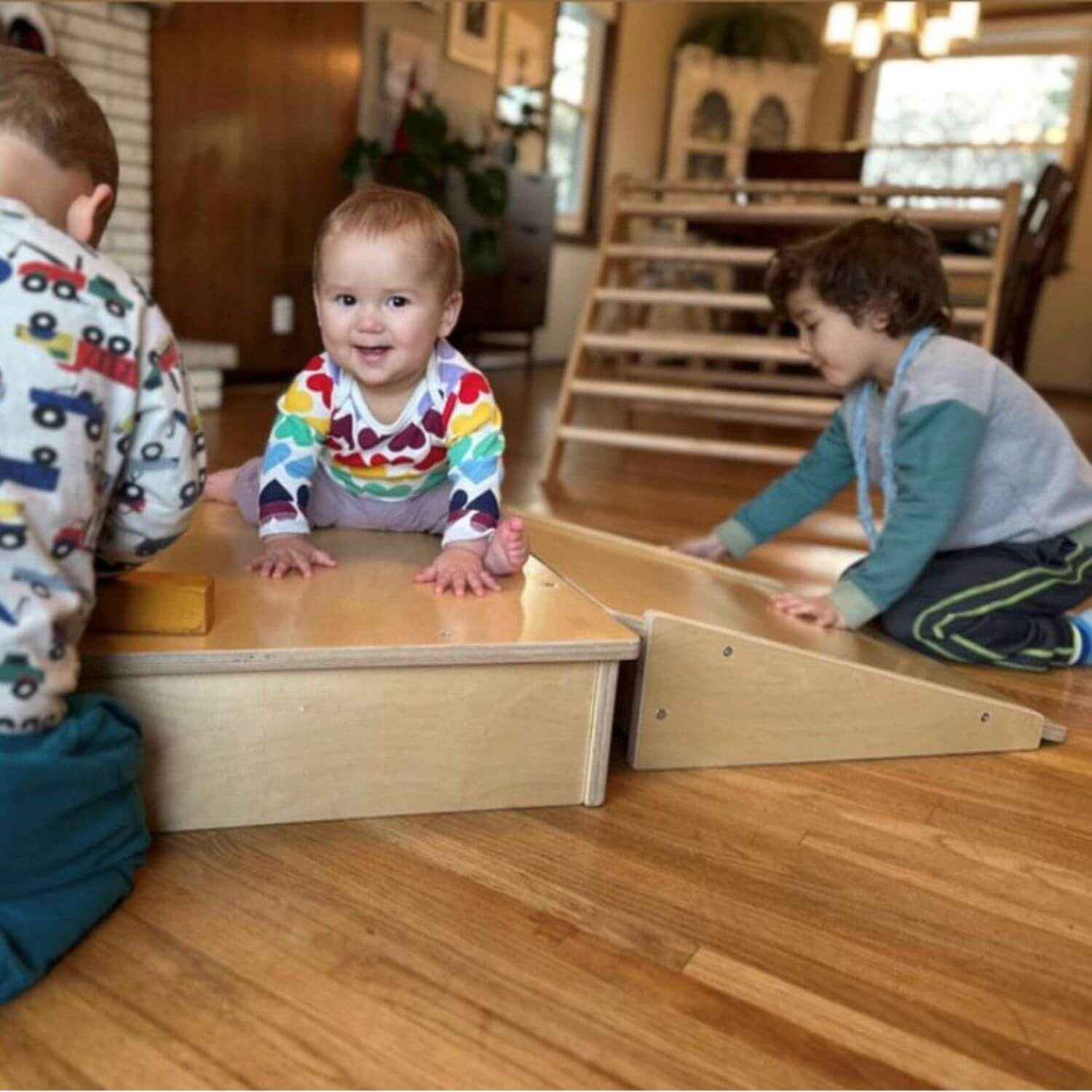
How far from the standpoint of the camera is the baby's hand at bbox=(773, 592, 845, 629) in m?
1.09

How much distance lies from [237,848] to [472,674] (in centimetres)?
20

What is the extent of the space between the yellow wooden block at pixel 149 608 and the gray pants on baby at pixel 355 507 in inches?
13.5

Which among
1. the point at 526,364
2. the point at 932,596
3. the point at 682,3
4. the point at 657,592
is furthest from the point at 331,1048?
the point at 682,3

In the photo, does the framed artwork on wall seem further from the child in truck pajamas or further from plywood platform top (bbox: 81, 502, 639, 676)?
the child in truck pajamas

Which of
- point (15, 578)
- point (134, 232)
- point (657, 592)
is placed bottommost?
point (657, 592)

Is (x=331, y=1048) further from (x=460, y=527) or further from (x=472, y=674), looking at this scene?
(x=460, y=527)

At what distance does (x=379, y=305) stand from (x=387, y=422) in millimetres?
128

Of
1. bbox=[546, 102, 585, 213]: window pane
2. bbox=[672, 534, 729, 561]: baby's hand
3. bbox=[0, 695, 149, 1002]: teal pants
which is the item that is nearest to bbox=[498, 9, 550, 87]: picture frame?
bbox=[546, 102, 585, 213]: window pane

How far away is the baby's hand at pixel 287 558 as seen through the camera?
0.89 meters

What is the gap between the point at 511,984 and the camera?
60 cm

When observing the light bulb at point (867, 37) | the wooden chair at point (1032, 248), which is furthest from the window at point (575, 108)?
the wooden chair at point (1032, 248)

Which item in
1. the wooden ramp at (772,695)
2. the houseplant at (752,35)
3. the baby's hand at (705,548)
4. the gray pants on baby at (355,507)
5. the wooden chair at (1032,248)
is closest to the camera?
the wooden ramp at (772,695)

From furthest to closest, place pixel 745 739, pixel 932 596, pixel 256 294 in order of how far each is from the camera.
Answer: pixel 256 294 → pixel 932 596 → pixel 745 739

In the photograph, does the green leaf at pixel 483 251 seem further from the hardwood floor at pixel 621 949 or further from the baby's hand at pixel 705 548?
the hardwood floor at pixel 621 949
